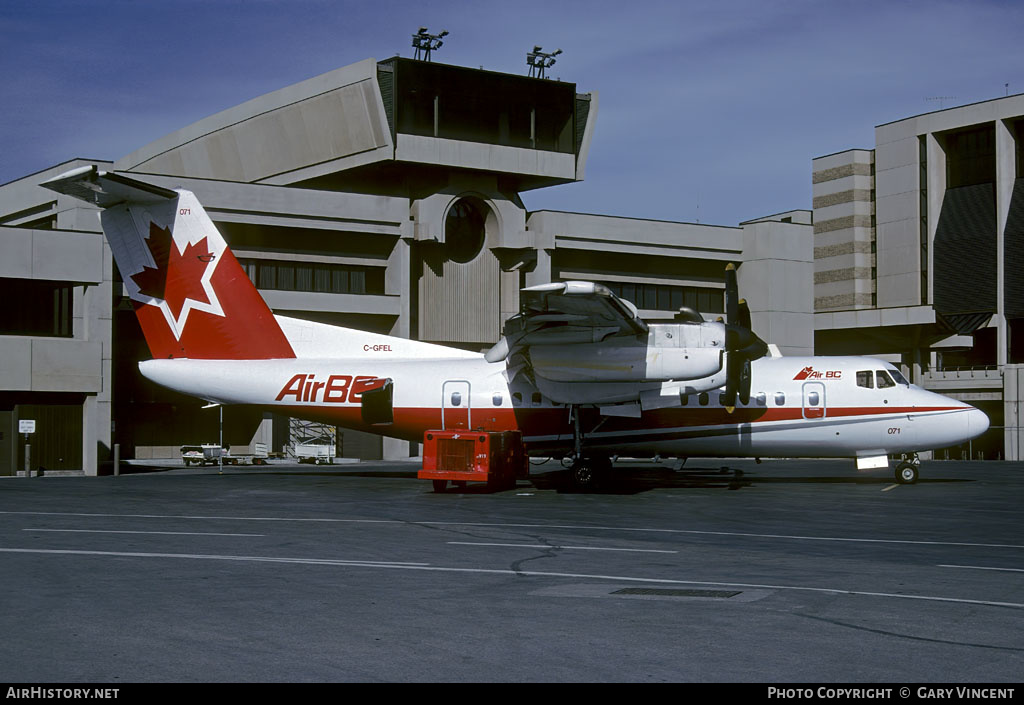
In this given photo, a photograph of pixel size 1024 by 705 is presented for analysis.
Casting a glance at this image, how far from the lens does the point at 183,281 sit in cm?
2995

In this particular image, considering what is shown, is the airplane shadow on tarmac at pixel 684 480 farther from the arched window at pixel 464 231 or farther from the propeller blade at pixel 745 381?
the arched window at pixel 464 231

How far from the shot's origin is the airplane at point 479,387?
29641 millimetres

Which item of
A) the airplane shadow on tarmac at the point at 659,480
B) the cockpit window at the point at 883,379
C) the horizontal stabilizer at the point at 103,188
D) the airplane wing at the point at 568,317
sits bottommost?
the airplane shadow on tarmac at the point at 659,480

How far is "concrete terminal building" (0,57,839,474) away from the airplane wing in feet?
89.6

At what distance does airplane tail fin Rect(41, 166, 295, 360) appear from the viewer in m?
29.4

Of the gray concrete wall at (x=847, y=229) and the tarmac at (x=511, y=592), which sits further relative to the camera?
the gray concrete wall at (x=847, y=229)

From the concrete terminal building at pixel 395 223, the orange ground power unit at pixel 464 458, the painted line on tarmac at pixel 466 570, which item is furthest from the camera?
the concrete terminal building at pixel 395 223

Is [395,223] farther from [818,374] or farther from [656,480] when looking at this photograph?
[818,374]

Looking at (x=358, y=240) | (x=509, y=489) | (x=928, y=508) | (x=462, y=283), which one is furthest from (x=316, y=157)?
(x=928, y=508)

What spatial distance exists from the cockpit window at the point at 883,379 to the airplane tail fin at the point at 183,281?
17849 millimetres

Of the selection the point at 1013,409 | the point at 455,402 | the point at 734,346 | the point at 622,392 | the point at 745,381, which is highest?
the point at 734,346

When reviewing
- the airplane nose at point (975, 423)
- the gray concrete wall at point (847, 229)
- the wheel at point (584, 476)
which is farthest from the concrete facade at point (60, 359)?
the gray concrete wall at point (847, 229)

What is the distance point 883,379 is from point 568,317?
1051 centimetres

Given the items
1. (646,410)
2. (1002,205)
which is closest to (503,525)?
(646,410)
